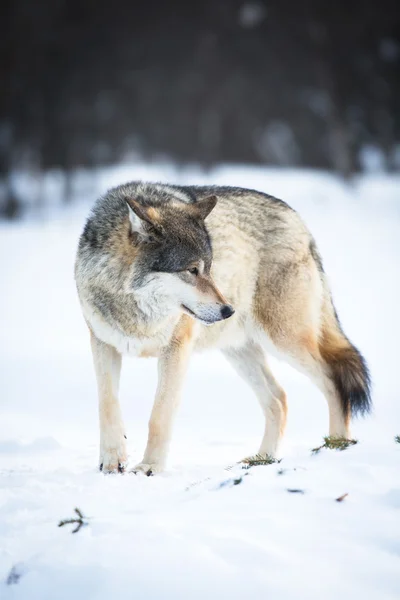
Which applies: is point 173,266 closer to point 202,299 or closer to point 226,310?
point 202,299

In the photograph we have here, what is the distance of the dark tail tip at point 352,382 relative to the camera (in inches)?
196

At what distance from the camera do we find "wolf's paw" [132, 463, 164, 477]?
14.1 feet

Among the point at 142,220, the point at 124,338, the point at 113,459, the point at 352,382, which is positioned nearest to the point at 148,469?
the point at 113,459

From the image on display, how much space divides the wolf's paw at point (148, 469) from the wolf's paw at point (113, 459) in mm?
103

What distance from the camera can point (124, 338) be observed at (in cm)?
449

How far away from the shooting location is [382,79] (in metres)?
26.4

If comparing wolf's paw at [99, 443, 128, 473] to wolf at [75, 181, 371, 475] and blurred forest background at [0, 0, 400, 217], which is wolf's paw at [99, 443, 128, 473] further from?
blurred forest background at [0, 0, 400, 217]

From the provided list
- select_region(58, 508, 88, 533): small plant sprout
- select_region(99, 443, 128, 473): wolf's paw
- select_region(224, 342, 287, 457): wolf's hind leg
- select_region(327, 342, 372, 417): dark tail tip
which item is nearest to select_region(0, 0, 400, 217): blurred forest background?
select_region(224, 342, 287, 457): wolf's hind leg

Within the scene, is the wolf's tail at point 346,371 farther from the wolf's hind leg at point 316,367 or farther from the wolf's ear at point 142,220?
the wolf's ear at point 142,220

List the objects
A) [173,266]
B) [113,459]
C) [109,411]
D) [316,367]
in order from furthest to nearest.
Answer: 1. [316,367]
2. [109,411]
3. [113,459]
4. [173,266]

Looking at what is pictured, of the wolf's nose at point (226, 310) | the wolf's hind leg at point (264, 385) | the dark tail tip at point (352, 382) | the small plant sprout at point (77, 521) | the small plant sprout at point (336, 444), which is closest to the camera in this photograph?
the small plant sprout at point (77, 521)

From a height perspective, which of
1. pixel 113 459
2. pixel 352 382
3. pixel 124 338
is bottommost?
pixel 113 459

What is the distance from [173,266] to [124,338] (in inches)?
23.5

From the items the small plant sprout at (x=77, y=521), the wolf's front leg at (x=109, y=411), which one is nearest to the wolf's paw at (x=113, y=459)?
the wolf's front leg at (x=109, y=411)
